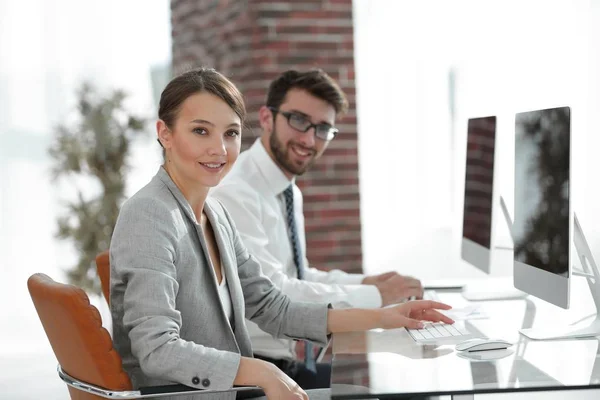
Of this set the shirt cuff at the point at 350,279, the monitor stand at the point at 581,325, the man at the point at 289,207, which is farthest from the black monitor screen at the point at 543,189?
the shirt cuff at the point at 350,279

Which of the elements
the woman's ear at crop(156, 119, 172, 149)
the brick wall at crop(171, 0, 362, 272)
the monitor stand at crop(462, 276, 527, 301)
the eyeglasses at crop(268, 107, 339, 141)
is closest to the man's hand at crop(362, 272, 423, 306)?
the monitor stand at crop(462, 276, 527, 301)

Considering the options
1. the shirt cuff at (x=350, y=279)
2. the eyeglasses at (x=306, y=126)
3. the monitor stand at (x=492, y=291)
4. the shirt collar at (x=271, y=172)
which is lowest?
the monitor stand at (x=492, y=291)

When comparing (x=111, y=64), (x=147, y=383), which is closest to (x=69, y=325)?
(x=147, y=383)

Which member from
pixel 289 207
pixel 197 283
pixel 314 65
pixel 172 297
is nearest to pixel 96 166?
pixel 314 65

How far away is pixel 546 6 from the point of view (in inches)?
233

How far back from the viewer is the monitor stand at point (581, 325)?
7.12ft

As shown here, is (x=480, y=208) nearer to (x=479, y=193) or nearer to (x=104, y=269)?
(x=479, y=193)

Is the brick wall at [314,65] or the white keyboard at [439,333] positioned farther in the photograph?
the brick wall at [314,65]

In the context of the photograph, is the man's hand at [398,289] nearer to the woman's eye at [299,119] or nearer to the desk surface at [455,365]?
the desk surface at [455,365]

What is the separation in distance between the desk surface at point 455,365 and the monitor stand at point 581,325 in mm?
33

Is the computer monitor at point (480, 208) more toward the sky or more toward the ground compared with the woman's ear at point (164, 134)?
more toward the ground

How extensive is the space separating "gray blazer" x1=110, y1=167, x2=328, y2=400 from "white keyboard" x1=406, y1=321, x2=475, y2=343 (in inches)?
11.0

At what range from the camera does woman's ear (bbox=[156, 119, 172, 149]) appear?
2.12 meters

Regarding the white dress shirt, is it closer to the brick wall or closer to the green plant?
the brick wall
